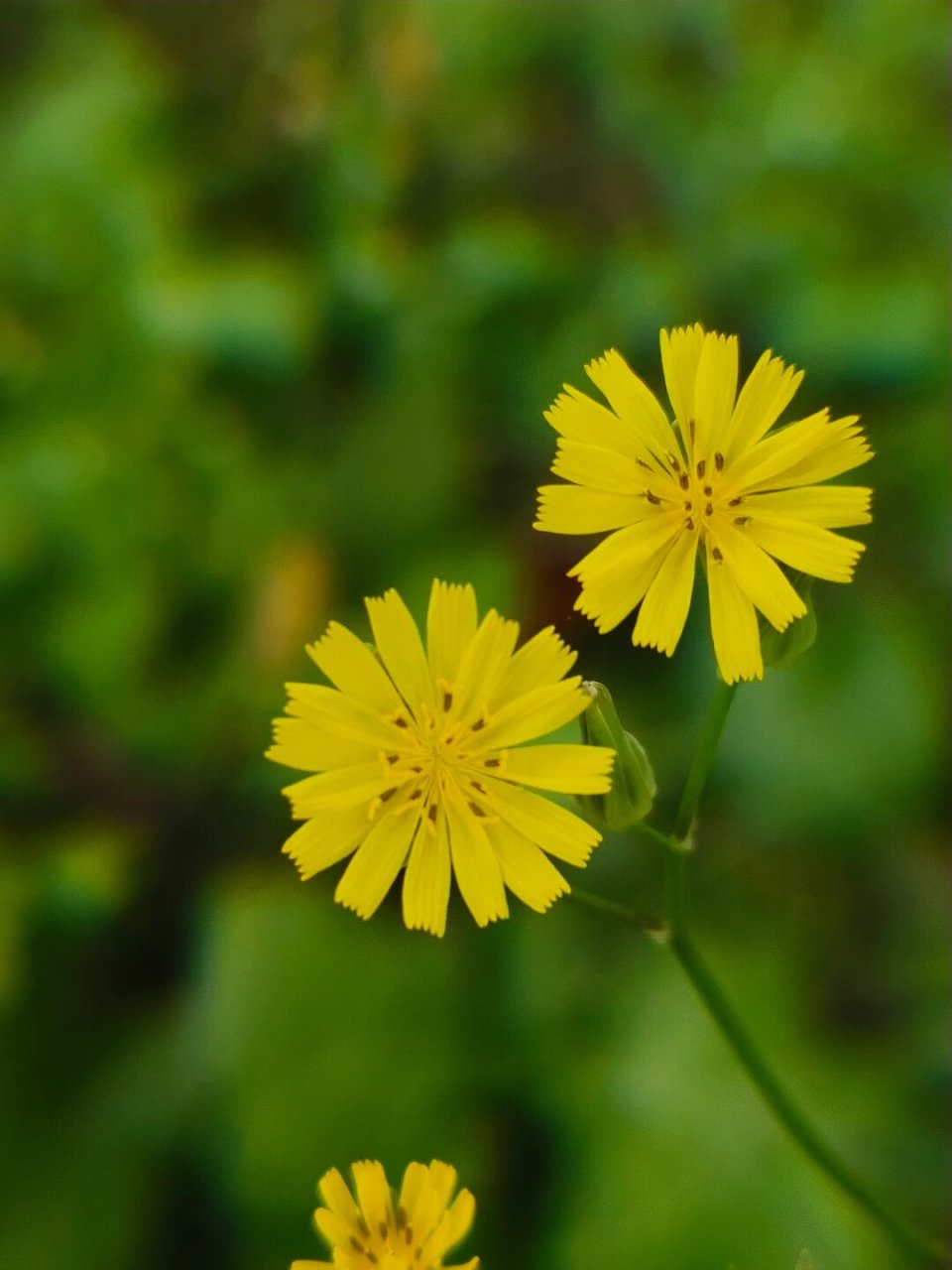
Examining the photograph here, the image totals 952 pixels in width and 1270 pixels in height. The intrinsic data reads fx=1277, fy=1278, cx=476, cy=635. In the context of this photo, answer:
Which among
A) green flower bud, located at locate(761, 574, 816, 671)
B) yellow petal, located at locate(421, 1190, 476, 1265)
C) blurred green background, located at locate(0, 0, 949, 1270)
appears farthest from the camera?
blurred green background, located at locate(0, 0, 949, 1270)

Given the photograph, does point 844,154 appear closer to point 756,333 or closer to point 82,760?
point 756,333

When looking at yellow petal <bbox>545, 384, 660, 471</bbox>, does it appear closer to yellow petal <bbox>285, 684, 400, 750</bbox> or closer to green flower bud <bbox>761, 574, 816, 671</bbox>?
green flower bud <bbox>761, 574, 816, 671</bbox>

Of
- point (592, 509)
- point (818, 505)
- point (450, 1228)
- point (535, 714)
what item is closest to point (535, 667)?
point (535, 714)

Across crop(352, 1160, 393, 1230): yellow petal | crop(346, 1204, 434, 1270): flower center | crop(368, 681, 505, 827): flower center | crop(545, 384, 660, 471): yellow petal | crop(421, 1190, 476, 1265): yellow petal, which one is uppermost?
crop(545, 384, 660, 471): yellow petal

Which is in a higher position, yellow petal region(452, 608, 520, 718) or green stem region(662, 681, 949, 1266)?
yellow petal region(452, 608, 520, 718)

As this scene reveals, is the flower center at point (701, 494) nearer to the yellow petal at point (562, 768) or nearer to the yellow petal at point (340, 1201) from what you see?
the yellow petal at point (562, 768)

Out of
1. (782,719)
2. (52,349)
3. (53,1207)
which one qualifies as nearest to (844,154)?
(782,719)

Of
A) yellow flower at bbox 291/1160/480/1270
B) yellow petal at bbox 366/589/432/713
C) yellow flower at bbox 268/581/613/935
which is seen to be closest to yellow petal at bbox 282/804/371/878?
yellow flower at bbox 268/581/613/935

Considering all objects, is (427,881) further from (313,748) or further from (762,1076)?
(762,1076)
